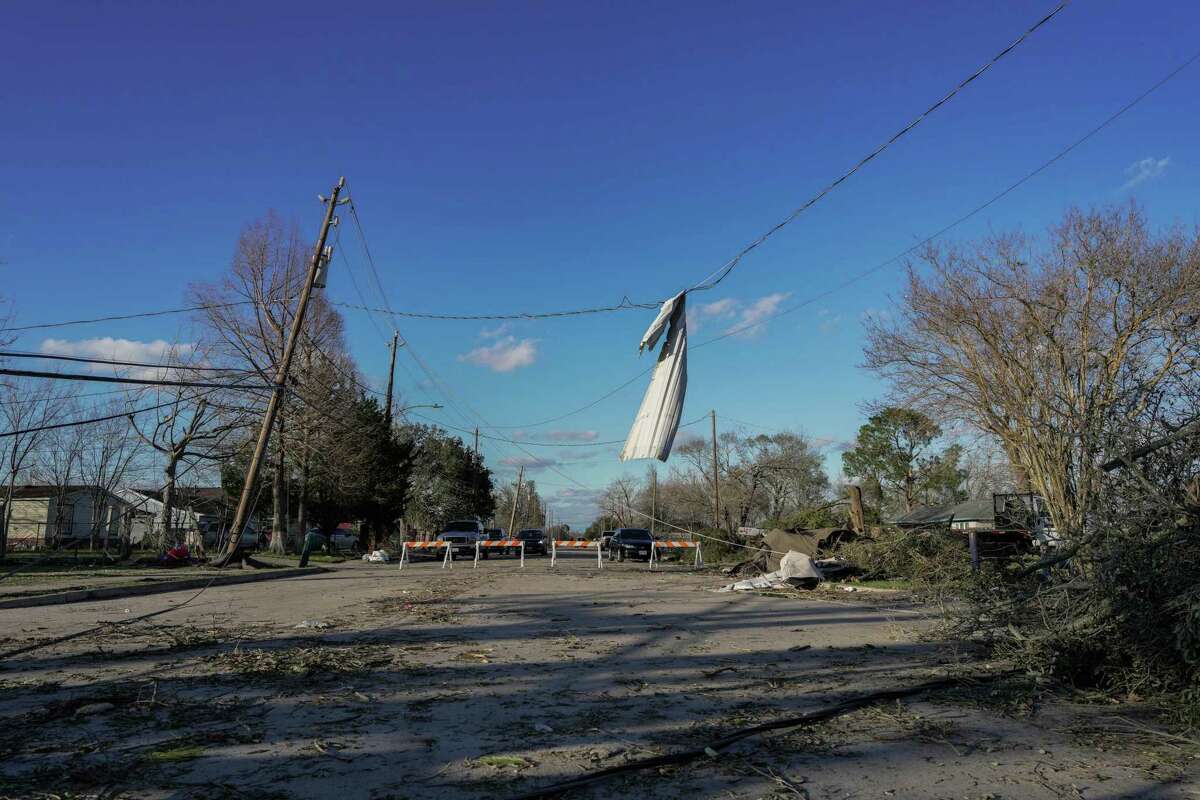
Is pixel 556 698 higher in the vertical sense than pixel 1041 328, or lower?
lower

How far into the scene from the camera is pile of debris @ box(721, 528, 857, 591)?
17.2 metres

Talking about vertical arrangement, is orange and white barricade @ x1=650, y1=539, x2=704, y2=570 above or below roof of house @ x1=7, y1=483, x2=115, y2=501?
below

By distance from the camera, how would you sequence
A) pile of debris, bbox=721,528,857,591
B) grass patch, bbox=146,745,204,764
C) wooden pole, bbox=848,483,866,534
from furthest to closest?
1. wooden pole, bbox=848,483,866,534
2. pile of debris, bbox=721,528,857,591
3. grass patch, bbox=146,745,204,764

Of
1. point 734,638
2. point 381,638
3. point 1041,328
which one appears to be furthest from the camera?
point 1041,328

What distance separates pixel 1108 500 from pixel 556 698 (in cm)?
518

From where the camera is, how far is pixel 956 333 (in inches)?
790

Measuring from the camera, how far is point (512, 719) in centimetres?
534

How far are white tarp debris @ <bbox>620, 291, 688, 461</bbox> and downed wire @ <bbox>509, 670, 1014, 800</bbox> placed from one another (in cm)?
367

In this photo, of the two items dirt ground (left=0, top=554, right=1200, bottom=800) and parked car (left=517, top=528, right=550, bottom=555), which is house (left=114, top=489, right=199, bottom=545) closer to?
dirt ground (left=0, top=554, right=1200, bottom=800)

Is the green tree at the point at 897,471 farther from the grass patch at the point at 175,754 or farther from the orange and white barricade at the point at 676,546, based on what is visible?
the grass patch at the point at 175,754

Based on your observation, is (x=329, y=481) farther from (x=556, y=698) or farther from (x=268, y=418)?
(x=556, y=698)

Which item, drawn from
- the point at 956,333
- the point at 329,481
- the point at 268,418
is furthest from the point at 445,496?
the point at 956,333

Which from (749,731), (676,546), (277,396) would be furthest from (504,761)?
(676,546)

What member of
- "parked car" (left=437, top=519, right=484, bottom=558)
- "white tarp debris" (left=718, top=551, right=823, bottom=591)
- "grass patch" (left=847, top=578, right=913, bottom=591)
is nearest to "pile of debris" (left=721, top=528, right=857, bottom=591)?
"white tarp debris" (left=718, top=551, right=823, bottom=591)
